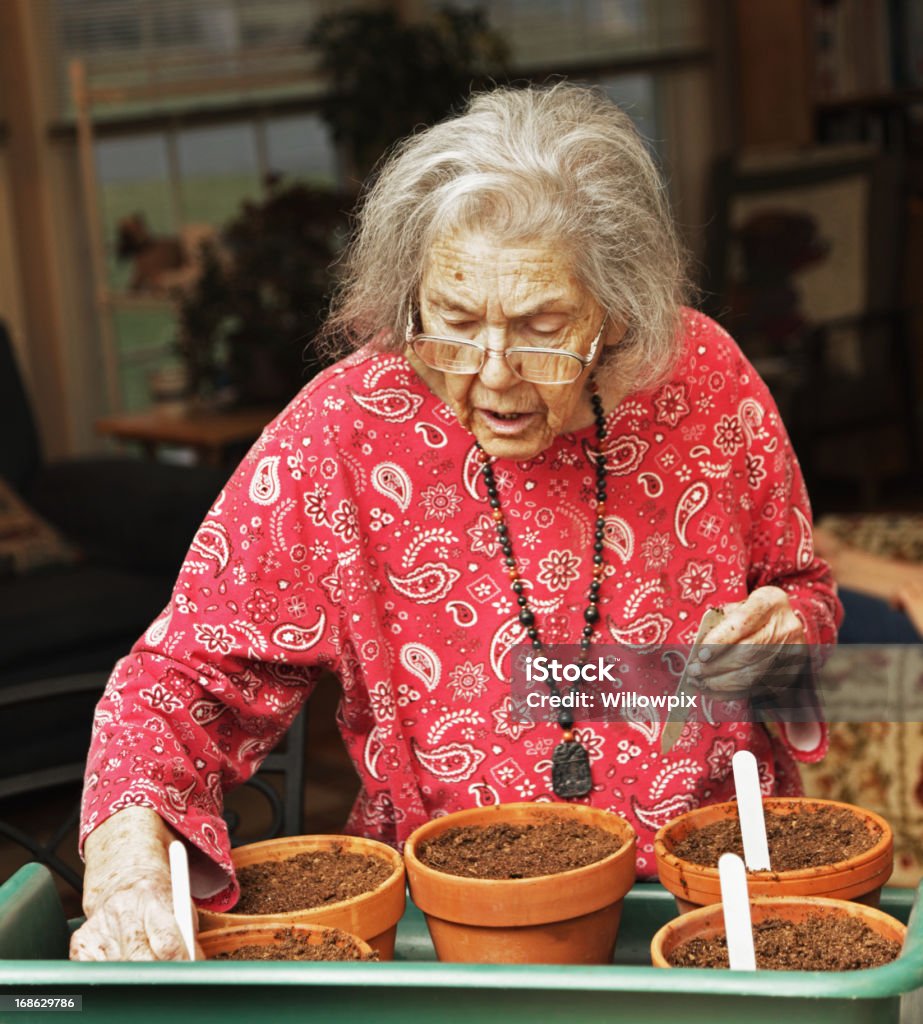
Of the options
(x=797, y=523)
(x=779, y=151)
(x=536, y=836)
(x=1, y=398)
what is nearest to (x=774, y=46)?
(x=779, y=151)

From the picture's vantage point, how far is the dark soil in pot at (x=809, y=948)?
88 cm

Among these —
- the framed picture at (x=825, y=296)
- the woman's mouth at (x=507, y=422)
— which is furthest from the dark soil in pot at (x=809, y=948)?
the framed picture at (x=825, y=296)

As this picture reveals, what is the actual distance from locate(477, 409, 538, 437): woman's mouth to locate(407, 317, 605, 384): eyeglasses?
39 millimetres

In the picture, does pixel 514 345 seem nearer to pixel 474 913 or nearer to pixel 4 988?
pixel 474 913

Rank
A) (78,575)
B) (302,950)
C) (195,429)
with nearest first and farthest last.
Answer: (302,950)
(78,575)
(195,429)

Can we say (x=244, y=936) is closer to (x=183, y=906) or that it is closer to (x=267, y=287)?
(x=183, y=906)

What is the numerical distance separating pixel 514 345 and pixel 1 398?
10.5 ft

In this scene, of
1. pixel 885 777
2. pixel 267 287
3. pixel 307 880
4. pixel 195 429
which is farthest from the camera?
pixel 267 287

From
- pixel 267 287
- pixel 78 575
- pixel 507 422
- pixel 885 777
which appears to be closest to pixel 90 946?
pixel 507 422

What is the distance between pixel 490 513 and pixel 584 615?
13cm

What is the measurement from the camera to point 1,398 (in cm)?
411

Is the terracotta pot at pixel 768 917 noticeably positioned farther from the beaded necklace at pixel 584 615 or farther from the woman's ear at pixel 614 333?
the woman's ear at pixel 614 333

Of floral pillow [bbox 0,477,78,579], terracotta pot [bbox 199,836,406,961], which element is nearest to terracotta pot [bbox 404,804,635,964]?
terracotta pot [bbox 199,836,406,961]

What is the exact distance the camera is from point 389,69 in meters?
5.39
